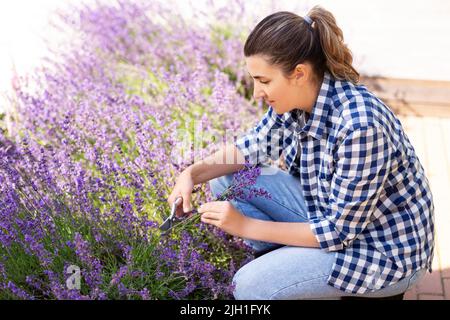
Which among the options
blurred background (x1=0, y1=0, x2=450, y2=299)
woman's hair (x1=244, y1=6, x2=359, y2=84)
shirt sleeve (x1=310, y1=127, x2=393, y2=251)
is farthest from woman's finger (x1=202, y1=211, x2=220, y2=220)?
blurred background (x1=0, y1=0, x2=450, y2=299)

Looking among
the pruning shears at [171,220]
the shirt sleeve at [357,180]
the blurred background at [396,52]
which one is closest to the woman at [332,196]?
the shirt sleeve at [357,180]

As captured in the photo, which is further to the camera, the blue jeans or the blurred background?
the blurred background

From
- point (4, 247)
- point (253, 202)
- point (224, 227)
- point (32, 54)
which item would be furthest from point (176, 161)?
point (32, 54)

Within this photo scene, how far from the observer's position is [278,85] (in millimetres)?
2438

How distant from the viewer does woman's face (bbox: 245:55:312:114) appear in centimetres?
242

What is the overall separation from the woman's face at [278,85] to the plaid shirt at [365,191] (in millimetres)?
79

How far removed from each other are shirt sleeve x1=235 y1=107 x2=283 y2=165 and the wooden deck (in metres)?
0.91

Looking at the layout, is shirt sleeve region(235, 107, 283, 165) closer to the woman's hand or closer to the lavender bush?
the lavender bush

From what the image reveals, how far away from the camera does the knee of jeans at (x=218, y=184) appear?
9.48 feet

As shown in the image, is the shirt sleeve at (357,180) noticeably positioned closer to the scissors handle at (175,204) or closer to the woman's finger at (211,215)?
the woman's finger at (211,215)

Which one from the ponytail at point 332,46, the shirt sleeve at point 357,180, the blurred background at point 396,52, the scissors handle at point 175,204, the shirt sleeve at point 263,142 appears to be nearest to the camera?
the shirt sleeve at point 357,180

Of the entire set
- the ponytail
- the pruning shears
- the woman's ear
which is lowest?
the pruning shears

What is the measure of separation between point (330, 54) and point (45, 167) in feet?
3.70
